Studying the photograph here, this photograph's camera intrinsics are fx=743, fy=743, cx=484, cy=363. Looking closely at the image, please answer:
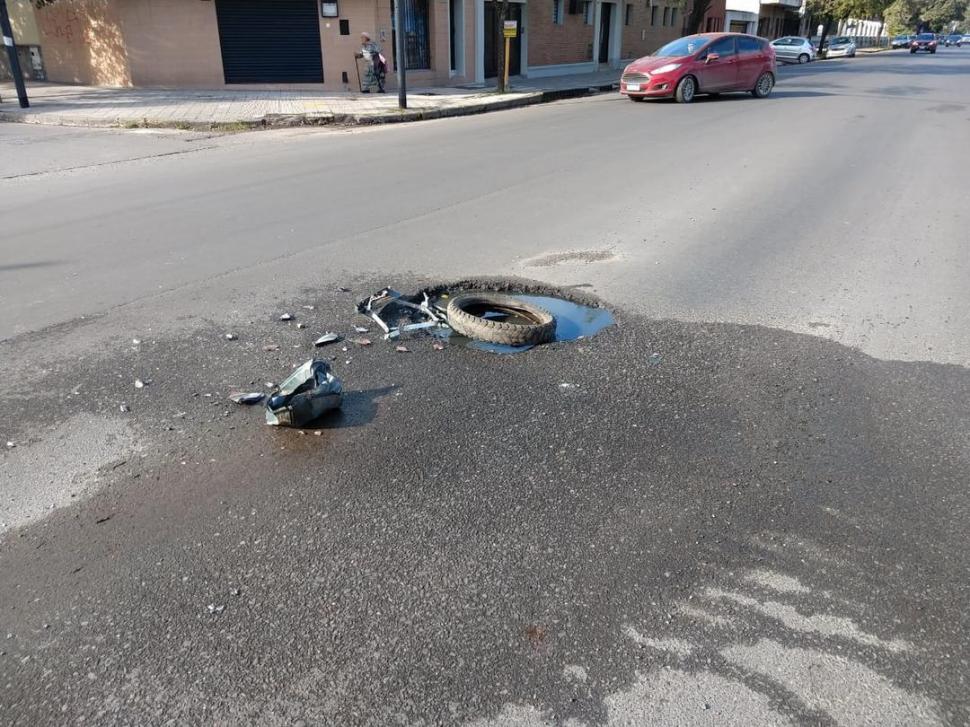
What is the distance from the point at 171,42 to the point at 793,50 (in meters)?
36.7

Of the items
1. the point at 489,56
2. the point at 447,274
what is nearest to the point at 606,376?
the point at 447,274

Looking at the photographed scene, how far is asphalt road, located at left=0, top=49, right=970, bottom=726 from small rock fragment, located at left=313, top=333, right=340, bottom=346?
0.11m

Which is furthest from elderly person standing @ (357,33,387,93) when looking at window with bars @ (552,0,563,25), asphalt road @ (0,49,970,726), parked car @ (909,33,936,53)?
parked car @ (909,33,936,53)

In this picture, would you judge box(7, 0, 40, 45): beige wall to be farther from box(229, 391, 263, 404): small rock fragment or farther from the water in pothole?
box(229, 391, 263, 404): small rock fragment

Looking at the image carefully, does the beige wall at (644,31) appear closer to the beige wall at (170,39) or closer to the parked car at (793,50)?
the parked car at (793,50)

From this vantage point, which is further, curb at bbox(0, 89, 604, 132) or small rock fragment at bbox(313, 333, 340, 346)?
curb at bbox(0, 89, 604, 132)

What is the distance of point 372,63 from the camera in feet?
71.6

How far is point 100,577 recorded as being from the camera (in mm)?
2914

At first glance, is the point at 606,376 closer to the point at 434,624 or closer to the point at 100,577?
the point at 434,624

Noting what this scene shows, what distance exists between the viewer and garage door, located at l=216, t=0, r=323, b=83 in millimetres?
22109

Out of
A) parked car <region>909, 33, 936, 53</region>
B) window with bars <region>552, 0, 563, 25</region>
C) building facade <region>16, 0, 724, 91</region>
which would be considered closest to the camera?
building facade <region>16, 0, 724, 91</region>

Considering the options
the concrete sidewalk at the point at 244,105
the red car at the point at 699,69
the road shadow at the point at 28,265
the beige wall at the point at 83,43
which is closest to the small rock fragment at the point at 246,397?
the road shadow at the point at 28,265

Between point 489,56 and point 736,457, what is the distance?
86.4ft

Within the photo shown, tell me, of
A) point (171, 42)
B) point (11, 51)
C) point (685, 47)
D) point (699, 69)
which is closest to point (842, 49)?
point (685, 47)
